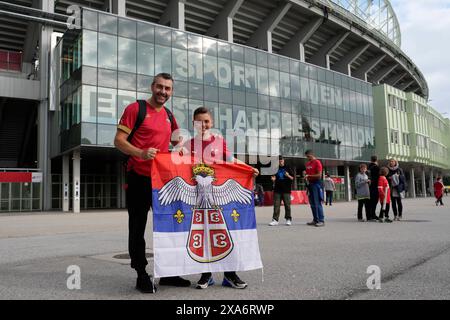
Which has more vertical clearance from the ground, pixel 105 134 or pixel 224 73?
pixel 224 73

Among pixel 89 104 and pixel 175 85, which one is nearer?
pixel 89 104

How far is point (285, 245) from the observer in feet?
23.4

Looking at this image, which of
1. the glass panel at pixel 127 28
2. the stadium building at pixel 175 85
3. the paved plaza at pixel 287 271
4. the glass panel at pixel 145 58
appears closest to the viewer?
the paved plaza at pixel 287 271

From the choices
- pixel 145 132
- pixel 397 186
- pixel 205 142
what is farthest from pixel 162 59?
pixel 145 132

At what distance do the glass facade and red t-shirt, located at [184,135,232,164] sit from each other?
2254 cm

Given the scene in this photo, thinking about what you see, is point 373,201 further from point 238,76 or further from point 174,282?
point 238,76

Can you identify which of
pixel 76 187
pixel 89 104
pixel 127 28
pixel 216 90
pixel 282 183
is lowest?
pixel 282 183

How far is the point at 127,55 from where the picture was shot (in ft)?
90.7

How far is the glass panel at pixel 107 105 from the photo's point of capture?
26188 millimetres

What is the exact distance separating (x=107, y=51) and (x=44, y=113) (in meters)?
→ 7.85

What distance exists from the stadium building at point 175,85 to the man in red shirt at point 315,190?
1740 centimetres

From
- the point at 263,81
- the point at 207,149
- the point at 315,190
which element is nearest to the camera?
the point at 207,149

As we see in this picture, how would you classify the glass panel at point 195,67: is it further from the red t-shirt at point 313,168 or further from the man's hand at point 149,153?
the man's hand at point 149,153

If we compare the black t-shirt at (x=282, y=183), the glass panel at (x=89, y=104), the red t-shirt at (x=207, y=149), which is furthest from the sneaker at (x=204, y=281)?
the glass panel at (x=89, y=104)
